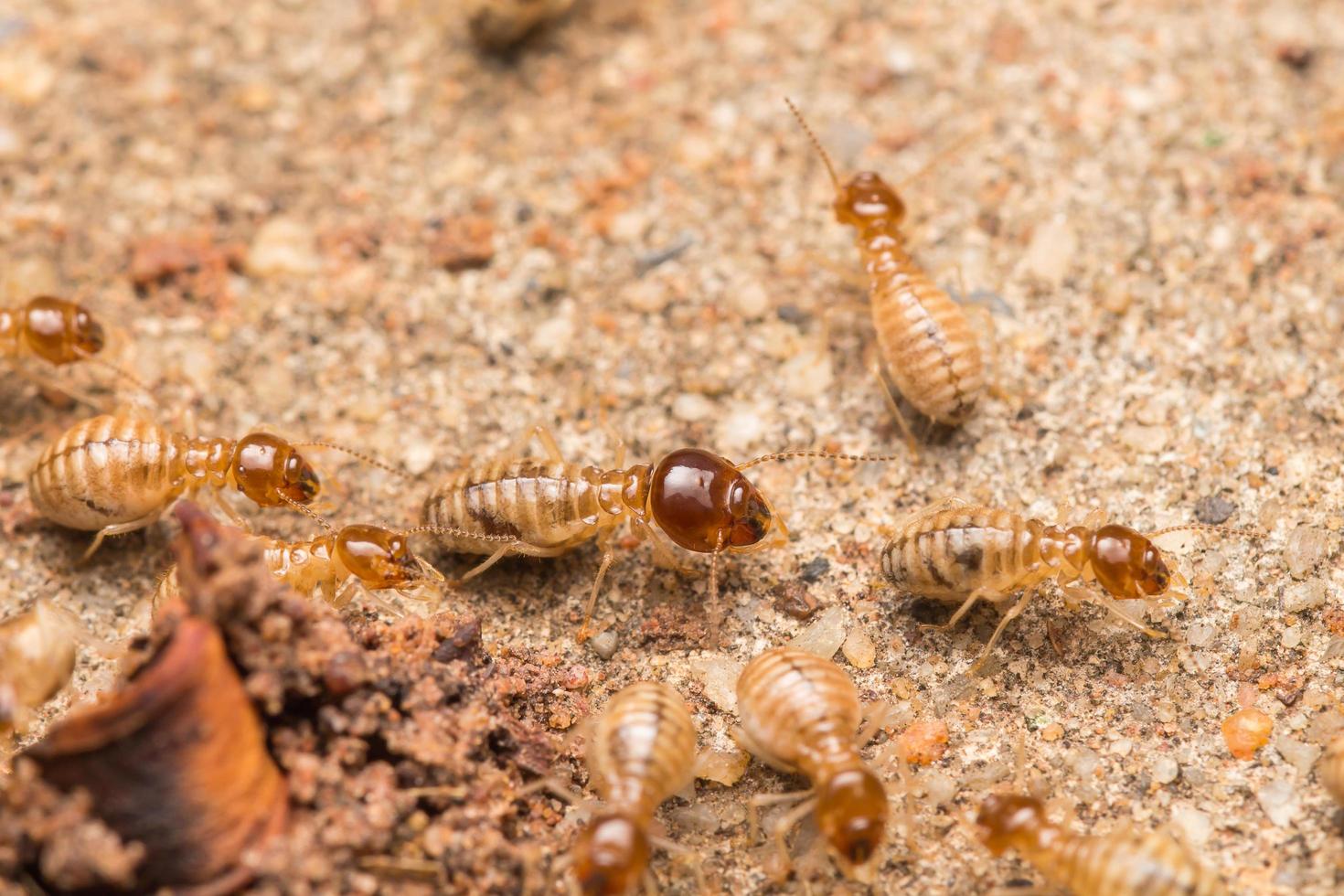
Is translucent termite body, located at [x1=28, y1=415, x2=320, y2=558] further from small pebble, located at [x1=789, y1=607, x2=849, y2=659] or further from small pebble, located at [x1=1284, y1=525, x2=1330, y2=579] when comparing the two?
small pebble, located at [x1=1284, y1=525, x2=1330, y2=579]

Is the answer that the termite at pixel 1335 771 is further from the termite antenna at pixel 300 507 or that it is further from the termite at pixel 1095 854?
the termite antenna at pixel 300 507

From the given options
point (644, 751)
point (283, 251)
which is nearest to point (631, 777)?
point (644, 751)

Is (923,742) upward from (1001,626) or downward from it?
downward

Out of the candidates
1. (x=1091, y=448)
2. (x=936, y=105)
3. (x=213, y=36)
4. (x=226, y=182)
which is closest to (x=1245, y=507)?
(x=1091, y=448)

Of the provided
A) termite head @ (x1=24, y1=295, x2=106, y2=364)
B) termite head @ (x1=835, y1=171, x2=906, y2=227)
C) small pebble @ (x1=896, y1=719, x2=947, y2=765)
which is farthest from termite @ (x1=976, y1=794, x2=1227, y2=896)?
termite head @ (x1=24, y1=295, x2=106, y2=364)

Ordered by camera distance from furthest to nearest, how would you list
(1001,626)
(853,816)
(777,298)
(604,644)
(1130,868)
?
(777,298) < (604,644) < (1001,626) < (853,816) < (1130,868)

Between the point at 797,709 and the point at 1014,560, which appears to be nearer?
the point at 797,709

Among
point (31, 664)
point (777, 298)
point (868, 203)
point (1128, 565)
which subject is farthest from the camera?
point (777, 298)

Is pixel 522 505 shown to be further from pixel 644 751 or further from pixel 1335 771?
pixel 1335 771
